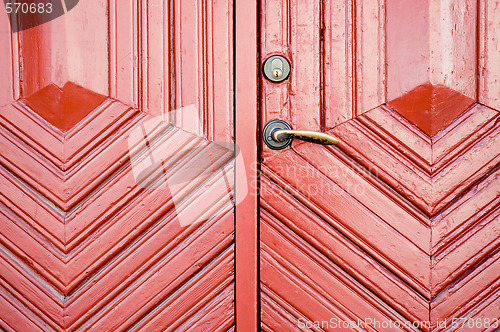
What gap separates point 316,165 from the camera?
0.73 metres

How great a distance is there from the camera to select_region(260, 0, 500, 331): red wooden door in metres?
0.72

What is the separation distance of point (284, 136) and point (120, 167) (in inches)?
15.9

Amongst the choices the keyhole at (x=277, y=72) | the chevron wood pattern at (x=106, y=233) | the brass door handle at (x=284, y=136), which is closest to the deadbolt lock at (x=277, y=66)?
the keyhole at (x=277, y=72)

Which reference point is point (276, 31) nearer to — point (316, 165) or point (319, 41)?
point (319, 41)

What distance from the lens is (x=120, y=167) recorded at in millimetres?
740

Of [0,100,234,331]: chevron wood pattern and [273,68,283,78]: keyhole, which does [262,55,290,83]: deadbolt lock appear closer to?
[273,68,283,78]: keyhole

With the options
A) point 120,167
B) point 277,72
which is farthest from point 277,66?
point 120,167

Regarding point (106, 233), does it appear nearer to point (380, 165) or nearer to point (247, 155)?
point (247, 155)

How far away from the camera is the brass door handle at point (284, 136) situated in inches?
26.3

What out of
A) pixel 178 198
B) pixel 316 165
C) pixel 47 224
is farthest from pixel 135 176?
pixel 316 165

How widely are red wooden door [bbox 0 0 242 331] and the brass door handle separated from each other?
96mm

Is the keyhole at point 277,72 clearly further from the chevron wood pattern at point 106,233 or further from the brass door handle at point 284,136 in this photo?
the chevron wood pattern at point 106,233

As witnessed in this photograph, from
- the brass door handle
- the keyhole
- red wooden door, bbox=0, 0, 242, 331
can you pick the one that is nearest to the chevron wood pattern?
red wooden door, bbox=0, 0, 242, 331

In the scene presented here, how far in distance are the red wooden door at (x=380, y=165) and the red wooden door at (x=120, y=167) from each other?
0.13 metres
